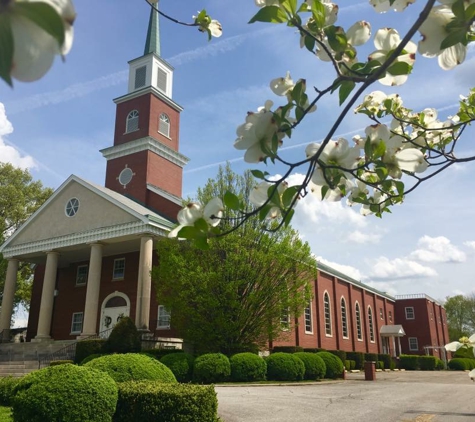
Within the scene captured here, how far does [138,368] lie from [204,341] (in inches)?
457

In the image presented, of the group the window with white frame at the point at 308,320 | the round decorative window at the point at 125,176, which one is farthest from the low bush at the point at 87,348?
the window with white frame at the point at 308,320

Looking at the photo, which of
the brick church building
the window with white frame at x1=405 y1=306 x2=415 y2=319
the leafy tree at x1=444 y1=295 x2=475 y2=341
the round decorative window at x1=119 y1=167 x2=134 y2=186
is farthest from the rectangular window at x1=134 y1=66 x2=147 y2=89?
the leafy tree at x1=444 y1=295 x2=475 y2=341

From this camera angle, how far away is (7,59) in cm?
76

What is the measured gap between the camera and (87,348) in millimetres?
21984

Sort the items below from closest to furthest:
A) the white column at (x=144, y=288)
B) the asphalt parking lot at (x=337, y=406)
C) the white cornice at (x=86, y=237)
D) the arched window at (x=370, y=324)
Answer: the asphalt parking lot at (x=337, y=406) < the white column at (x=144, y=288) < the white cornice at (x=86, y=237) < the arched window at (x=370, y=324)

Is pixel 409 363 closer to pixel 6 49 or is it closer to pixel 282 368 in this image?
pixel 282 368

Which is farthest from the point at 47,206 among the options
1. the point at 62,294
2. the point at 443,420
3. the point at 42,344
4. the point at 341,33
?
the point at 341,33

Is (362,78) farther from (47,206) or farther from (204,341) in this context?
(47,206)

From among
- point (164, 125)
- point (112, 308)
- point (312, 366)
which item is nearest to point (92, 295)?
point (112, 308)

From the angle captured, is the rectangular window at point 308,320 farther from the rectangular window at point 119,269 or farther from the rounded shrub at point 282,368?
the rectangular window at point 119,269

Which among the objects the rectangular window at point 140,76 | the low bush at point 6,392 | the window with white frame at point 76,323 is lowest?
the low bush at point 6,392

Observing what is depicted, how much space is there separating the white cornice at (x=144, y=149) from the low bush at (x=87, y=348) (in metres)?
14.6

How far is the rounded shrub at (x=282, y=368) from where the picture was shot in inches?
835

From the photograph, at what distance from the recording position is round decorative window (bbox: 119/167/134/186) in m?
32.8
